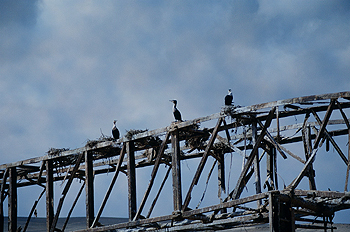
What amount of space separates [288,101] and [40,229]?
2242 cm

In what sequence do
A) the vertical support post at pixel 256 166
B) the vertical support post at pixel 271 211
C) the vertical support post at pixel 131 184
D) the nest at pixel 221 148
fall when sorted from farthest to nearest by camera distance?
the nest at pixel 221 148
the vertical support post at pixel 131 184
the vertical support post at pixel 256 166
the vertical support post at pixel 271 211

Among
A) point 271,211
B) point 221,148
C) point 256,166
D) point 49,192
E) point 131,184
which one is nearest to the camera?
point 271,211

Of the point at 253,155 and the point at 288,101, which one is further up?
the point at 288,101

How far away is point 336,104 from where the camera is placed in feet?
53.5

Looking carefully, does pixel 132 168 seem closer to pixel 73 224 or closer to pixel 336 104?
pixel 336 104

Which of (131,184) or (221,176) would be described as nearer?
(131,184)

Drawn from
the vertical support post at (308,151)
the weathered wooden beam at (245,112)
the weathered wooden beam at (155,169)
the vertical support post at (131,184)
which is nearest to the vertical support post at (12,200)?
the weathered wooden beam at (245,112)

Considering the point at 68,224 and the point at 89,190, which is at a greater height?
the point at 68,224

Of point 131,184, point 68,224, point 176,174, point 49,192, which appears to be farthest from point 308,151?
point 68,224

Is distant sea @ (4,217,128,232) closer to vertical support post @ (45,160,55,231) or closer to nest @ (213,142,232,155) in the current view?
vertical support post @ (45,160,55,231)

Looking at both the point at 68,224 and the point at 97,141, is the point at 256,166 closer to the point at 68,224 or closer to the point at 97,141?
the point at 97,141

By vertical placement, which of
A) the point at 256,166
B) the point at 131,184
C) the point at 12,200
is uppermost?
the point at 12,200

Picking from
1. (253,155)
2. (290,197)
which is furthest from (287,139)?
(290,197)

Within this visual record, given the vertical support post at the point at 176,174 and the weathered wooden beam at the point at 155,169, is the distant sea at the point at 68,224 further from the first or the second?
the vertical support post at the point at 176,174
